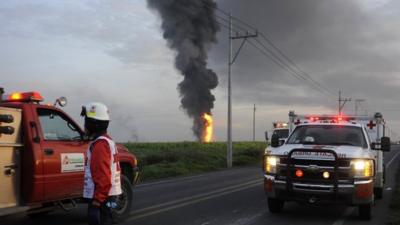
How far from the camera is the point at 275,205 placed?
38.7ft

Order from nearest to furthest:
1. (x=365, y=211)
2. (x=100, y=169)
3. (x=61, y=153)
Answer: (x=100, y=169) < (x=61, y=153) < (x=365, y=211)

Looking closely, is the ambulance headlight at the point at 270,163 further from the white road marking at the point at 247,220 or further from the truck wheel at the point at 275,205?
the white road marking at the point at 247,220

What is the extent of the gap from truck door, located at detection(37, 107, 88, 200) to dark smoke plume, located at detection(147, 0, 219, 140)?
53380 mm

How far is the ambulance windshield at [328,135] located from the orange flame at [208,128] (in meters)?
55.1

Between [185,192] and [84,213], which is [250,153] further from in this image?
[84,213]

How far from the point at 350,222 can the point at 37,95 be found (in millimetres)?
6049

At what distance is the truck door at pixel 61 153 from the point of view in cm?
901

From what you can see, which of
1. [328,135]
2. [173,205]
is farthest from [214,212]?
[328,135]

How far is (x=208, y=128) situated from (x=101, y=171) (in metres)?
64.5

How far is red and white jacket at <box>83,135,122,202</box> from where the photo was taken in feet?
18.1

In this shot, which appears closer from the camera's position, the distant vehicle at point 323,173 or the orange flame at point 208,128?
the distant vehicle at point 323,173

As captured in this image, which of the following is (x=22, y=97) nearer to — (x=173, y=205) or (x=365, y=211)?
(x=173, y=205)

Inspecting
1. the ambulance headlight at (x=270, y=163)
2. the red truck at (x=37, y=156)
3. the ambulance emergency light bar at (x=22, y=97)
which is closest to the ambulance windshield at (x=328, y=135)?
the ambulance headlight at (x=270, y=163)

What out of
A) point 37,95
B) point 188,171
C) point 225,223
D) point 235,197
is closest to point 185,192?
point 235,197
